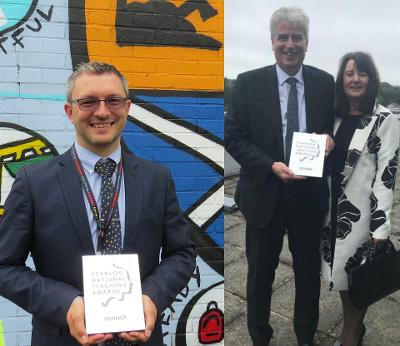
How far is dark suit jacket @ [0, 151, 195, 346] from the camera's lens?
1.39 metres

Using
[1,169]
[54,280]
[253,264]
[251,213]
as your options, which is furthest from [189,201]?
[54,280]

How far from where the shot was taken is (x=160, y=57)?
8.23 ft

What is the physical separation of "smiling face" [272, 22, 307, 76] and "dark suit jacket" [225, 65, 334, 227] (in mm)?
60

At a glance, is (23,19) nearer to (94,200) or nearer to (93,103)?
(93,103)

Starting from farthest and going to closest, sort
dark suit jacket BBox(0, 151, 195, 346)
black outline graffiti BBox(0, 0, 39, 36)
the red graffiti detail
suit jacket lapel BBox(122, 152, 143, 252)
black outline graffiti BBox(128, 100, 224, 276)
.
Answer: the red graffiti detail, black outline graffiti BBox(128, 100, 224, 276), black outline graffiti BBox(0, 0, 39, 36), suit jacket lapel BBox(122, 152, 143, 252), dark suit jacket BBox(0, 151, 195, 346)

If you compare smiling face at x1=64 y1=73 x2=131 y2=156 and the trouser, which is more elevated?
smiling face at x1=64 y1=73 x2=131 y2=156

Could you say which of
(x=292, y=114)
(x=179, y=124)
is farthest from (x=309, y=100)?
(x=179, y=124)

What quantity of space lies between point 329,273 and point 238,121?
111cm

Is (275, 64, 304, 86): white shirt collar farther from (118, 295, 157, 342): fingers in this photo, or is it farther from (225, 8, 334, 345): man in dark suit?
(118, 295, 157, 342): fingers

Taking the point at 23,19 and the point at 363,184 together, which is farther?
the point at 363,184

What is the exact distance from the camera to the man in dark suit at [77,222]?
1406 mm

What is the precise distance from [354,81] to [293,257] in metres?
1.13

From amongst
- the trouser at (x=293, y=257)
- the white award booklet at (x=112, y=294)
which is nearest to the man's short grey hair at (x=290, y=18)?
the trouser at (x=293, y=257)

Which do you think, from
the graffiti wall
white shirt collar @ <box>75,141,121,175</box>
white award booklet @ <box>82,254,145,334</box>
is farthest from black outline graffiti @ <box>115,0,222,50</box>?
white award booklet @ <box>82,254,145,334</box>
